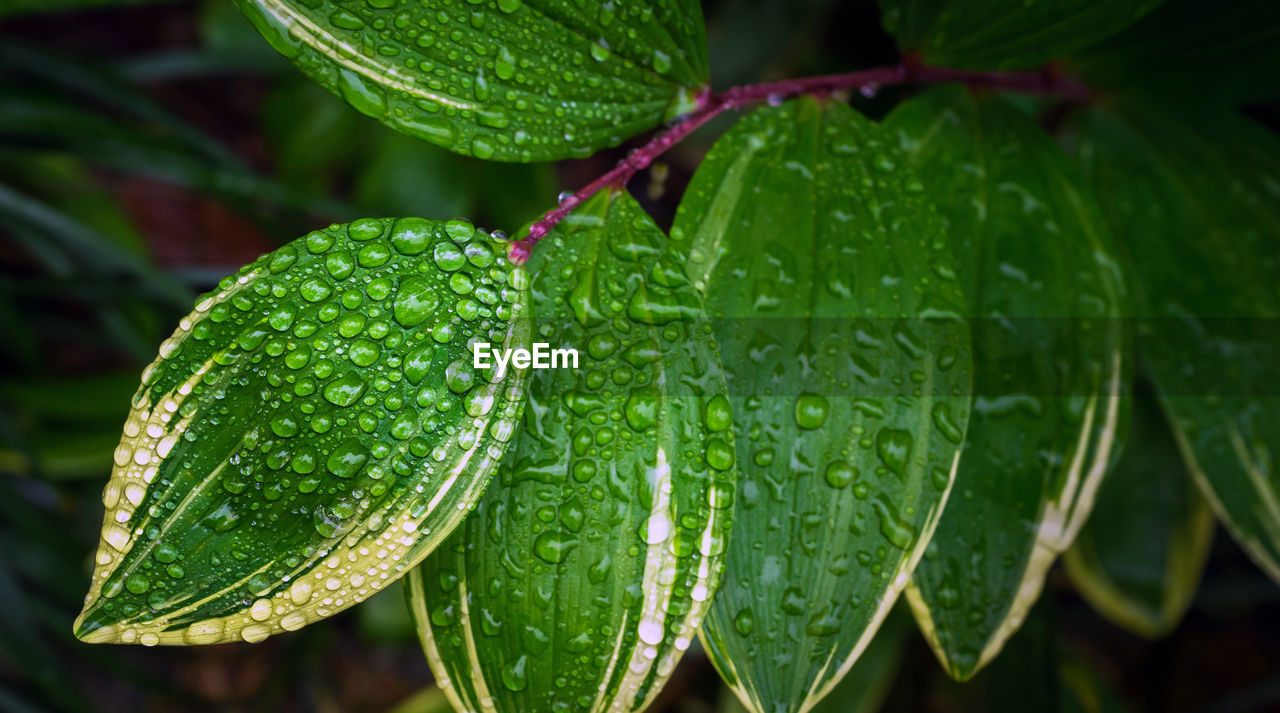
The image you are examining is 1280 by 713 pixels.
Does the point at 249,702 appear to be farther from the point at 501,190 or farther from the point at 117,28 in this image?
the point at 117,28

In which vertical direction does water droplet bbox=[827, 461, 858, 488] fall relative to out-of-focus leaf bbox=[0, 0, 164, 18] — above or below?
below

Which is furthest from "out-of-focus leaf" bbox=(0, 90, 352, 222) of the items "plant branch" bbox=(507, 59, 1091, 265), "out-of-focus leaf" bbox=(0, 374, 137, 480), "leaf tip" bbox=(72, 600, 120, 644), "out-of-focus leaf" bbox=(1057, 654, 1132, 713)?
"out-of-focus leaf" bbox=(1057, 654, 1132, 713)

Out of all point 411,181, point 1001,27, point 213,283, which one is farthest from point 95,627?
point 411,181

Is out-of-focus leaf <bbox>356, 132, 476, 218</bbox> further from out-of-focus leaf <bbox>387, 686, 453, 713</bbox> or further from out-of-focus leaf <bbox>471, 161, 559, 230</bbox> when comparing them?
out-of-focus leaf <bbox>387, 686, 453, 713</bbox>

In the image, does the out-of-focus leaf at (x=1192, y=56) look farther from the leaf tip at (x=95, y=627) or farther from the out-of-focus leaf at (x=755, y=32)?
the leaf tip at (x=95, y=627)

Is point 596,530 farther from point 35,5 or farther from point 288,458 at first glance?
point 35,5
